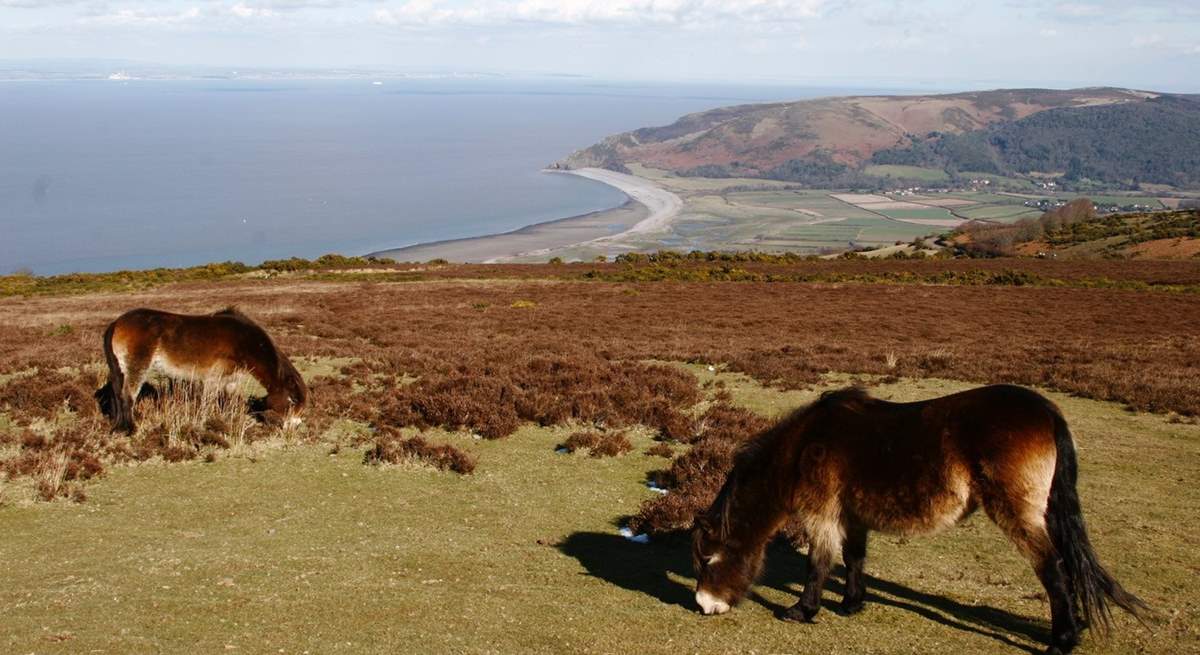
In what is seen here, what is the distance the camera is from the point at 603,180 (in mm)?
191500

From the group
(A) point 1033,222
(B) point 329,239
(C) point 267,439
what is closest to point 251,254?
(B) point 329,239

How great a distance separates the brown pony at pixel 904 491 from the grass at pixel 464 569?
0.44 meters

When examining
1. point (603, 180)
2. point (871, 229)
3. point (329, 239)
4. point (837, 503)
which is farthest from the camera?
point (603, 180)

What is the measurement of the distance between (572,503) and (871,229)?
5222 inches

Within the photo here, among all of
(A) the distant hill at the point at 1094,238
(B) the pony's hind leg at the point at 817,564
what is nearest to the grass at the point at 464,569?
(B) the pony's hind leg at the point at 817,564

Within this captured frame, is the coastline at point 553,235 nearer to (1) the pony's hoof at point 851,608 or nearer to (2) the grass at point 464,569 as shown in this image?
(2) the grass at point 464,569

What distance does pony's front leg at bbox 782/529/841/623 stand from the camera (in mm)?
6441

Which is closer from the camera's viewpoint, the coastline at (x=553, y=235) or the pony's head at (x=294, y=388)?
the pony's head at (x=294, y=388)

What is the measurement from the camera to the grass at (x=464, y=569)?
20.9 feet

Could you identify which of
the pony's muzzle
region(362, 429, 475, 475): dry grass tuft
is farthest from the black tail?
region(362, 429, 475, 475): dry grass tuft

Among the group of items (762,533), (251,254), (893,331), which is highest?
(762,533)

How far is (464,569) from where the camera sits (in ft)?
26.0

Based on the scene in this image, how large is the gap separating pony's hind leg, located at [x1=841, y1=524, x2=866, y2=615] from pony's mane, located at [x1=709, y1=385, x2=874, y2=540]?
93 centimetres

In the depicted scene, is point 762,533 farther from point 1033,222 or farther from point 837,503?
point 1033,222
